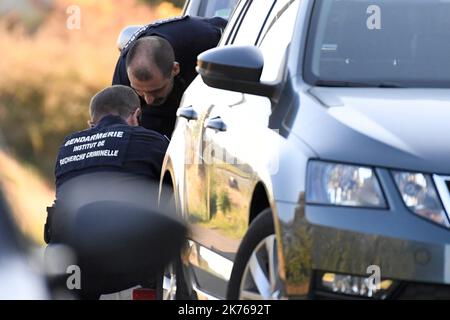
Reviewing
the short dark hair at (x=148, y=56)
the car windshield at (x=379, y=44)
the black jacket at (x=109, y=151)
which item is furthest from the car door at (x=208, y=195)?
the short dark hair at (x=148, y=56)

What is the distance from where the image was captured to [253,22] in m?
7.96

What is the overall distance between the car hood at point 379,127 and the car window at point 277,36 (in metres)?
0.46

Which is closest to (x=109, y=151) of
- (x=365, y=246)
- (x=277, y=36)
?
(x=277, y=36)

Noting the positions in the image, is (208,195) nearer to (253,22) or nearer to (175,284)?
(175,284)

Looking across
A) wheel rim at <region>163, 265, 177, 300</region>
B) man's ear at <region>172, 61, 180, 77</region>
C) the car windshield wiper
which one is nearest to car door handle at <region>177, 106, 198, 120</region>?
wheel rim at <region>163, 265, 177, 300</region>

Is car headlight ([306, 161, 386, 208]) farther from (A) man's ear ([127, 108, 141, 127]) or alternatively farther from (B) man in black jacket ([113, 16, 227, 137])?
(B) man in black jacket ([113, 16, 227, 137])

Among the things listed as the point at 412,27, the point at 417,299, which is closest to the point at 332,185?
the point at 417,299

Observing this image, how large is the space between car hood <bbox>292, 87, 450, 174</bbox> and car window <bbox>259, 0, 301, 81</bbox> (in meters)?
0.46

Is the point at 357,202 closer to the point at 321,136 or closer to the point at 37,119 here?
the point at 321,136

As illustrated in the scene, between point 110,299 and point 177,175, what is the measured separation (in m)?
0.63

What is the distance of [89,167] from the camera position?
27.3ft

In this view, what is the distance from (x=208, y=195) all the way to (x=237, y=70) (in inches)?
27.9

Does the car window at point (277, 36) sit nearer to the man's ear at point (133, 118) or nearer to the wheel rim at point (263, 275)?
the wheel rim at point (263, 275)

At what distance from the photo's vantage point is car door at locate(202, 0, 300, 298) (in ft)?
21.8
